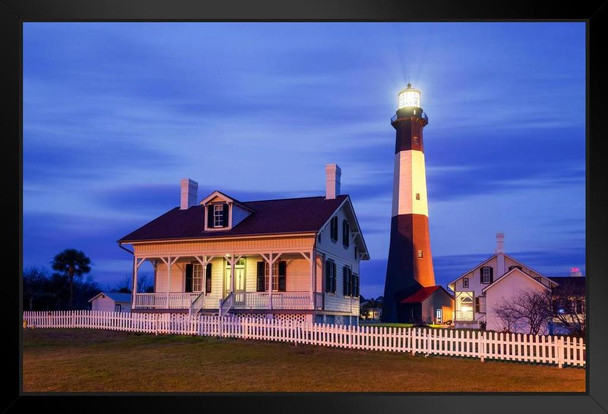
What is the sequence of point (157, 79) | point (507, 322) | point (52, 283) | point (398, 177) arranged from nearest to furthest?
point (507, 322), point (398, 177), point (52, 283), point (157, 79)

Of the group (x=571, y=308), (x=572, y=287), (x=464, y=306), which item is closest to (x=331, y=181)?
(x=571, y=308)

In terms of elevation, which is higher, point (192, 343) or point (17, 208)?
point (17, 208)

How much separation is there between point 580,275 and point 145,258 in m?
18.7

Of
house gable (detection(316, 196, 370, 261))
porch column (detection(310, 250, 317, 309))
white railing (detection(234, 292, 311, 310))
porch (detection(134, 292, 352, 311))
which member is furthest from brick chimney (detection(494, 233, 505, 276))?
white railing (detection(234, 292, 311, 310))

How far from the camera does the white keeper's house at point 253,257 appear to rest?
1903 cm

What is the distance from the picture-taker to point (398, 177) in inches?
1248

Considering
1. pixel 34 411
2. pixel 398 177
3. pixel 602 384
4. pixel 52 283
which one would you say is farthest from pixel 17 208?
pixel 52 283

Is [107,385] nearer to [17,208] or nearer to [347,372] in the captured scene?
[347,372]

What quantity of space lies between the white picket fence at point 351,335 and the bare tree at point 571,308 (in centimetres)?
64

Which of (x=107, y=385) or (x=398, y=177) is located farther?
(x=398, y=177)

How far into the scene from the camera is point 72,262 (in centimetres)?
3431

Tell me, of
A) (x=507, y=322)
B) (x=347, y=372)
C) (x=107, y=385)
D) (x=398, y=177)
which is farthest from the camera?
(x=398, y=177)

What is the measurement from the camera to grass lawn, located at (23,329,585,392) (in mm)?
11305

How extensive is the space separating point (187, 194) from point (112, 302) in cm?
935
